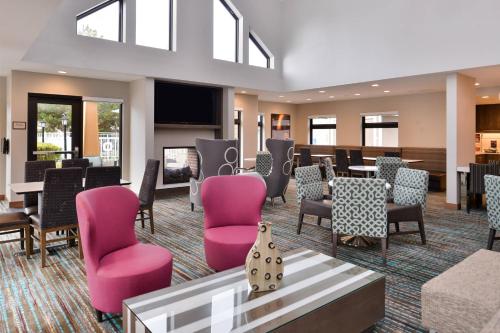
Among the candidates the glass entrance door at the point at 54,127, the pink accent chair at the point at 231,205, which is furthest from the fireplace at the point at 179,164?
the pink accent chair at the point at 231,205

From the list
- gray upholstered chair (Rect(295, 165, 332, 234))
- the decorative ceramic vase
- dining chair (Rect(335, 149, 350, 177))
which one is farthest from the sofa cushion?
dining chair (Rect(335, 149, 350, 177))

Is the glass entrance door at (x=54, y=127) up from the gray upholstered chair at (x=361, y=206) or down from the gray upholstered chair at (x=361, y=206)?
up

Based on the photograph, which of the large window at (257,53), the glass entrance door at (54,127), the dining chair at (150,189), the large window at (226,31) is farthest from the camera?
the large window at (257,53)

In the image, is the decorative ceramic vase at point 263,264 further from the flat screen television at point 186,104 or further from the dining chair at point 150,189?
the flat screen television at point 186,104

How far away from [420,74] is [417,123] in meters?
3.68

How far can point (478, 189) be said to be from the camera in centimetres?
607

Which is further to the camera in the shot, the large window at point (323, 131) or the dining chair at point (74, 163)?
the large window at point (323, 131)

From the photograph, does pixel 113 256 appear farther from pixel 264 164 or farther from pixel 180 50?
pixel 180 50

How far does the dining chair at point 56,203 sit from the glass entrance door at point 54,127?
3803 mm

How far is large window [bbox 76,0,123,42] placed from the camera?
6855 millimetres

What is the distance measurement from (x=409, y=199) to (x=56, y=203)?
14.1 ft

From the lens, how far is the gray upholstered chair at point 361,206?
3.64m

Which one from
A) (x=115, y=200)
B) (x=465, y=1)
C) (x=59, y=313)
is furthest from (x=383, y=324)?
(x=465, y=1)

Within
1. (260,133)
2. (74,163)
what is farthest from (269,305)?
(260,133)
